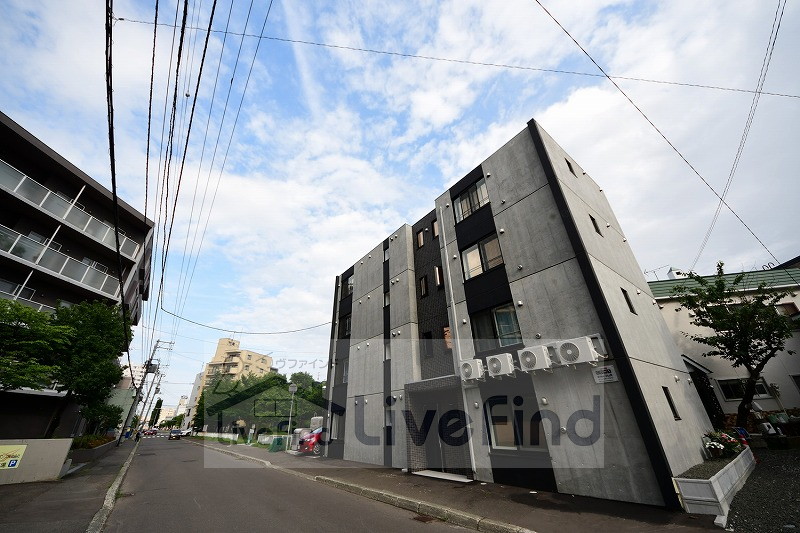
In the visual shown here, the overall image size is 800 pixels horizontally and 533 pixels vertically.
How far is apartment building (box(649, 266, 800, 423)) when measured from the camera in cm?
1555

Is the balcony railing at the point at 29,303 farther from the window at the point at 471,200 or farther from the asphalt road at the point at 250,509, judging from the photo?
the window at the point at 471,200

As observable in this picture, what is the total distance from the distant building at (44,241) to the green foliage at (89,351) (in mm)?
1648

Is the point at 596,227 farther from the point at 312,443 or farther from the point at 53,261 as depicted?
the point at 53,261

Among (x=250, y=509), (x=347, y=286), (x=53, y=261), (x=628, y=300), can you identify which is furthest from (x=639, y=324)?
(x=53, y=261)

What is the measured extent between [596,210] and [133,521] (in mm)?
17975

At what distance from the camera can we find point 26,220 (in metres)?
18.6

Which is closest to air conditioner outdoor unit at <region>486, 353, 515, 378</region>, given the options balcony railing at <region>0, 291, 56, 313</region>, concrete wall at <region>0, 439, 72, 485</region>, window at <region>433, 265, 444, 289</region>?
window at <region>433, 265, 444, 289</region>

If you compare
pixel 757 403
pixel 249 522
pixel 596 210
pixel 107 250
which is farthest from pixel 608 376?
pixel 107 250

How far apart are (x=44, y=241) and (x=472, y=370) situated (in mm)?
27200

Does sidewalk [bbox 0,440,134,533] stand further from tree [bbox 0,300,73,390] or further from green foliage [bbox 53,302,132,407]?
green foliage [bbox 53,302,132,407]

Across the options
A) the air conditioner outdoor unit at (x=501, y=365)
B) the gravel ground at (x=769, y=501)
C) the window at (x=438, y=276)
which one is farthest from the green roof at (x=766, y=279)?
the air conditioner outdoor unit at (x=501, y=365)

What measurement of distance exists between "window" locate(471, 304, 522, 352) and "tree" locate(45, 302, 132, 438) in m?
19.2

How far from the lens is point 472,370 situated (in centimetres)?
1078

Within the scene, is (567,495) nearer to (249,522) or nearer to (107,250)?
(249,522)
